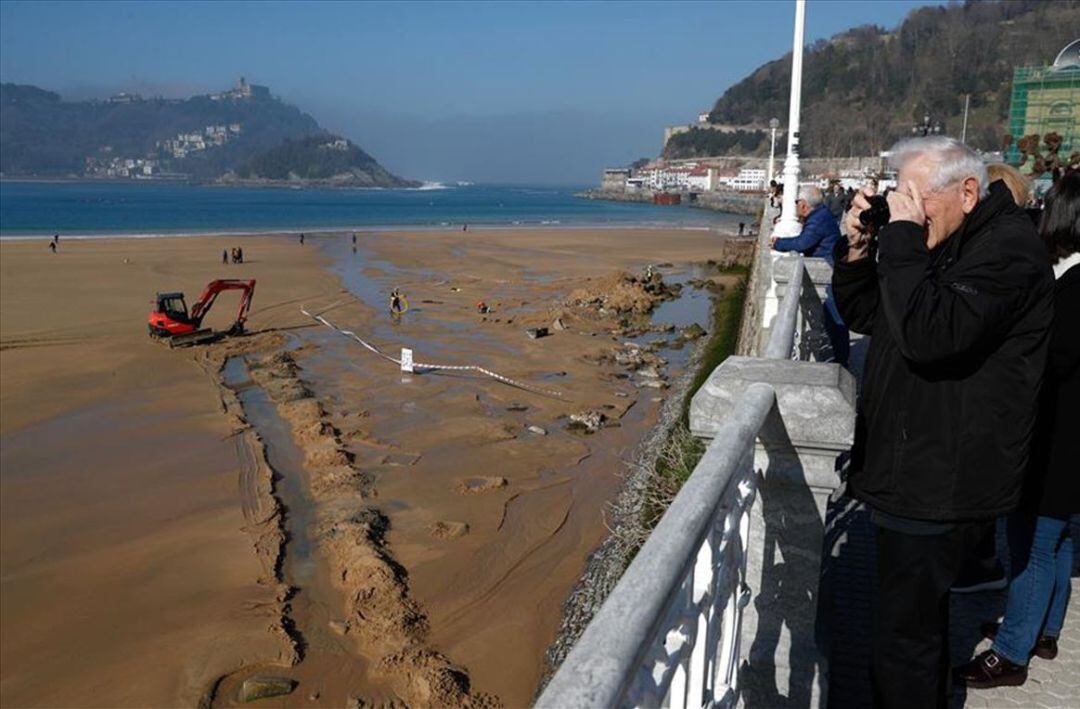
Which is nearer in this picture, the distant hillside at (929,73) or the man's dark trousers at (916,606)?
the man's dark trousers at (916,606)

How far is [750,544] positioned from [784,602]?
22cm

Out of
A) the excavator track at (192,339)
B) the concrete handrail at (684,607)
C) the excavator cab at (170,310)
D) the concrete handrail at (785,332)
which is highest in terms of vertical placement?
the concrete handrail at (785,332)

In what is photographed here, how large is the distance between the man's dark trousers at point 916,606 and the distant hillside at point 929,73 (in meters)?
119

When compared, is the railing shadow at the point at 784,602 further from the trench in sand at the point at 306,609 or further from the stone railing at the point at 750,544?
the trench in sand at the point at 306,609

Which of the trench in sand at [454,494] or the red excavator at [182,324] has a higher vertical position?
the red excavator at [182,324]

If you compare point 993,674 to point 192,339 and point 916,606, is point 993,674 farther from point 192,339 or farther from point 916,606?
point 192,339

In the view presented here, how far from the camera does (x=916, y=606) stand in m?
2.42

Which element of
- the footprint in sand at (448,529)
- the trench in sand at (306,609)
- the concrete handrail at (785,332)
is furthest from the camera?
the footprint in sand at (448,529)

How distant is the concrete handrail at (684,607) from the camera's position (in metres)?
1.20

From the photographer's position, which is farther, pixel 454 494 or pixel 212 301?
pixel 212 301

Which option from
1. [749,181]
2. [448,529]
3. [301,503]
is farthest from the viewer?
[749,181]

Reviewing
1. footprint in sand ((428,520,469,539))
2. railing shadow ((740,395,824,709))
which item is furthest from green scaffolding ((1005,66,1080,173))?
railing shadow ((740,395,824,709))

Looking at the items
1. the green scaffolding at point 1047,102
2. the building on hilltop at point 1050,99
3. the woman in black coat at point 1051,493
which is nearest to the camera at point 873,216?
the woman in black coat at point 1051,493

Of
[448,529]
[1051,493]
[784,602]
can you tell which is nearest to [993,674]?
[1051,493]
